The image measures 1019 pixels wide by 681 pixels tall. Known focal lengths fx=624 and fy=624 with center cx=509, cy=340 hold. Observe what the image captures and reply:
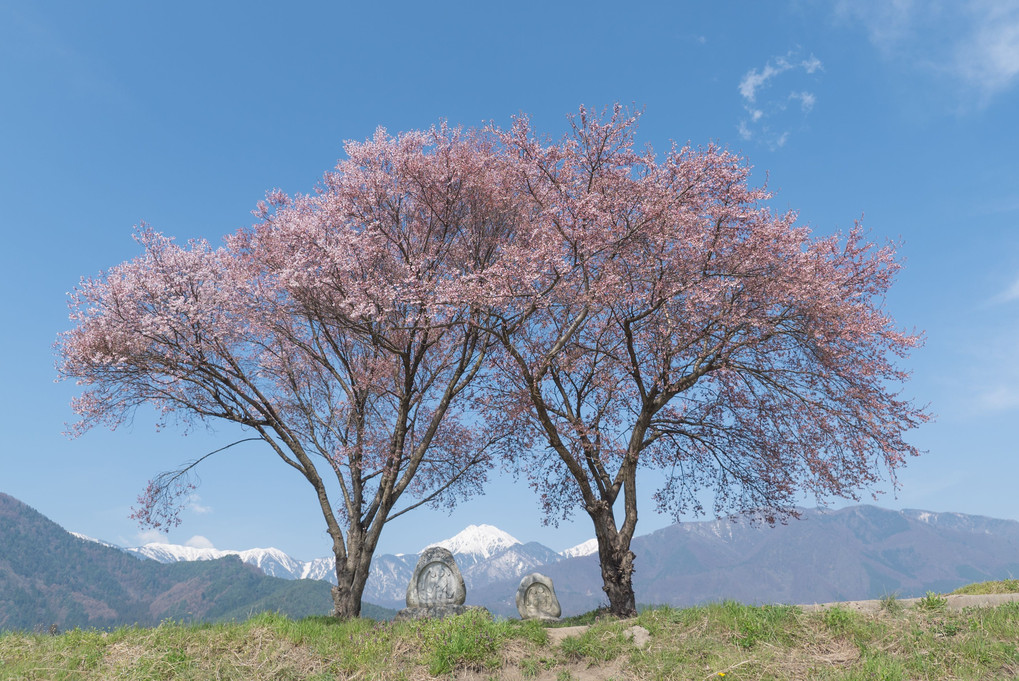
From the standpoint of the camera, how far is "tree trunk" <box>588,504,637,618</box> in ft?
59.4

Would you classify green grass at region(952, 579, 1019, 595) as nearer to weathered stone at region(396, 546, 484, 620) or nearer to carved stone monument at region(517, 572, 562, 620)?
carved stone monument at region(517, 572, 562, 620)

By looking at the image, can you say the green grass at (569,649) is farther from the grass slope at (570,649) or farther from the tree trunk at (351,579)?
the tree trunk at (351,579)

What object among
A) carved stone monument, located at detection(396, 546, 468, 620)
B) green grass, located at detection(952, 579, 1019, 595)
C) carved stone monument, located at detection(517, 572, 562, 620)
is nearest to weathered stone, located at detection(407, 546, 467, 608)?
carved stone monument, located at detection(396, 546, 468, 620)

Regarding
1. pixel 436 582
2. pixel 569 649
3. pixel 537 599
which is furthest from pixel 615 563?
pixel 569 649

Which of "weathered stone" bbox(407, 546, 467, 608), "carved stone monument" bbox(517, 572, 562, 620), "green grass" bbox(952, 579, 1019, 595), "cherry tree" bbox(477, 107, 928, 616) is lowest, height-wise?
"green grass" bbox(952, 579, 1019, 595)

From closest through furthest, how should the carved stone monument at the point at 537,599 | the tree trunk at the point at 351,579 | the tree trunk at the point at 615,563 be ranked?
the tree trunk at the point at 615,563, the tree trunk at the point at 351,579, the carved stone monument at the point at 537,599

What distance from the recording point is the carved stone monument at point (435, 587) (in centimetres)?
1864

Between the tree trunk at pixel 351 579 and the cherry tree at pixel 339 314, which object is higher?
the cherry tree at pixel 339 314

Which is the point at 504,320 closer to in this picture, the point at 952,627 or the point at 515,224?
the point at 515,224

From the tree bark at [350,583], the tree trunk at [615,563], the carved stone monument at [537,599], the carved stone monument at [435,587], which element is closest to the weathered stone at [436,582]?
the carved stone monument at [435,587]

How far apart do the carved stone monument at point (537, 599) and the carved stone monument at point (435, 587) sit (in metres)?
2.09

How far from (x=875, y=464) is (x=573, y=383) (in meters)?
9.45

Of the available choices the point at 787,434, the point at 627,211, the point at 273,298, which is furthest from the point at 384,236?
the point at 787,434

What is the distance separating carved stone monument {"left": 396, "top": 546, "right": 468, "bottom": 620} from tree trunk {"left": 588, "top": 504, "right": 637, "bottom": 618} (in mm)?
4398
